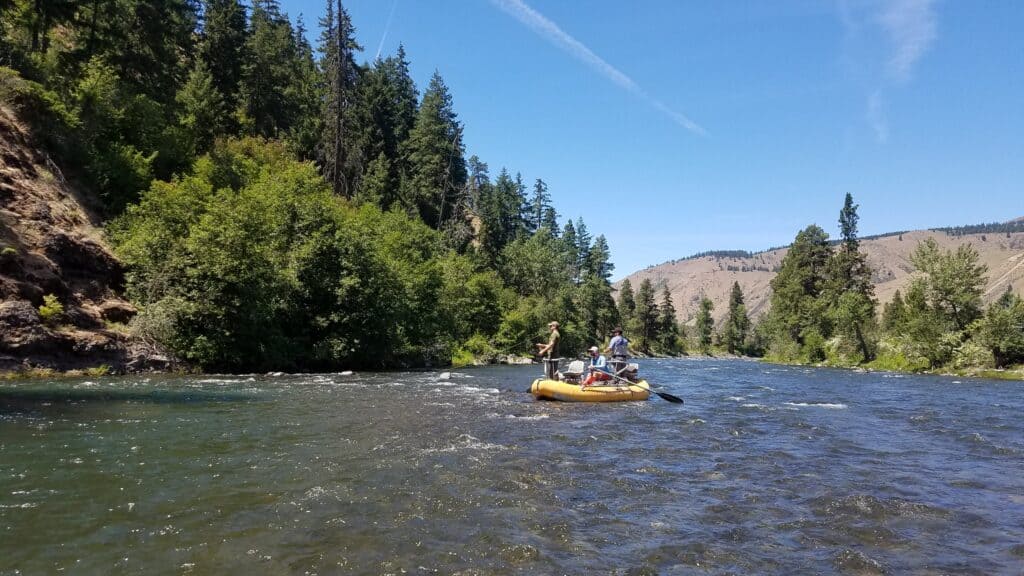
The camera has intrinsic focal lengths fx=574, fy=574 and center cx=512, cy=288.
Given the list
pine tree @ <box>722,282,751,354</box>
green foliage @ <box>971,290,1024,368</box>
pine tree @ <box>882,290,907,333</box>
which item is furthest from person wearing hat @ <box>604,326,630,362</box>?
pine tree @ <box>722,282,751,354</box>

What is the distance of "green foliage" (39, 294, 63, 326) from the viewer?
20469 mm

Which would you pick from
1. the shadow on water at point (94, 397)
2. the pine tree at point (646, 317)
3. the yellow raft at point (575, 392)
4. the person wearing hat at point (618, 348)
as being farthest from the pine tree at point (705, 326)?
the shadow on water at point (94, 397)

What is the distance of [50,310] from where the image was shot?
67.5 ft

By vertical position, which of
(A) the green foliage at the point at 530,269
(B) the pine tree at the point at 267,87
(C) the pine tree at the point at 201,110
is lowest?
(A) the green foliage at the point at 530,269

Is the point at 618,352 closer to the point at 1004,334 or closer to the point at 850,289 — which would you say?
the point at 1004,334

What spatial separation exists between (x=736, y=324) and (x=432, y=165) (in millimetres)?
86392

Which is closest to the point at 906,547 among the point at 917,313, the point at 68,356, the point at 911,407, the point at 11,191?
the point at 911,407

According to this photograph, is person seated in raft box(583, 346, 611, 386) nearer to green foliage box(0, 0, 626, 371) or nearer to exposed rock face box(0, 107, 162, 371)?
green foliage box(0, 0, 626, 371)

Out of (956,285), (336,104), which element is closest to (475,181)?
(336,104)

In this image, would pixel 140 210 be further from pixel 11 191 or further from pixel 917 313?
pixel 917 313

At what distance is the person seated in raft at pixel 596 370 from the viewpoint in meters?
20.0

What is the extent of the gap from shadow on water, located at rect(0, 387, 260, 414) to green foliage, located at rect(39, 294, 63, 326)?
5383 mm

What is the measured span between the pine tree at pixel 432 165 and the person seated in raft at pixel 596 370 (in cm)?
4611

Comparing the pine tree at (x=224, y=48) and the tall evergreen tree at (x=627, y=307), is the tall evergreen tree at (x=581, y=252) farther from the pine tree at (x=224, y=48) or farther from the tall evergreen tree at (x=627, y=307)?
the pine tree at (x=224, y=48)
